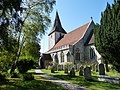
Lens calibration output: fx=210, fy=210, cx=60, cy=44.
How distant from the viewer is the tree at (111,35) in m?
20.0

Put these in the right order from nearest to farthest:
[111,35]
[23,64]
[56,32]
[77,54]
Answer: [111,35], [23,64], [77,54], [56,32]

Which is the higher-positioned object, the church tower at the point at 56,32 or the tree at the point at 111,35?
the church tower at the point at 56,32

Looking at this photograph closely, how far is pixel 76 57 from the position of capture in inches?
1903

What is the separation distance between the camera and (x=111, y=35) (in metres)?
20.5

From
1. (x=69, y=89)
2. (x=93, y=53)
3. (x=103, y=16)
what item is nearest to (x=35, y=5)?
(x=103, y=16)

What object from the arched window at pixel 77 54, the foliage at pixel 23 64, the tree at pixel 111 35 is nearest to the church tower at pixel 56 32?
the arched window at pixel 77 54

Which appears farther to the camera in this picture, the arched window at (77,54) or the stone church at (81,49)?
the arched window at (77,54)

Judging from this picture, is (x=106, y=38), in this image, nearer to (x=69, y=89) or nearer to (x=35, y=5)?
(x=69, y=89)

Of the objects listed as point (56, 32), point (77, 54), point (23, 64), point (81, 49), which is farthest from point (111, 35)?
point (56, 32)

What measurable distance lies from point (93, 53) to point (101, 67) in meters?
22.2

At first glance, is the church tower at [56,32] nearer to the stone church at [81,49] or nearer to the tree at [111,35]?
the stone church at [81,49]

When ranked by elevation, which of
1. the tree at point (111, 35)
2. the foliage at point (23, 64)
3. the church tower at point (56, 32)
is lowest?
the foliage at point (23, 64)

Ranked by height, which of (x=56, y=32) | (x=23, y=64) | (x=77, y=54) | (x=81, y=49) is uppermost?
(x=56, y=32)

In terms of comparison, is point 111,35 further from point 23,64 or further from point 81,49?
point 81,49
